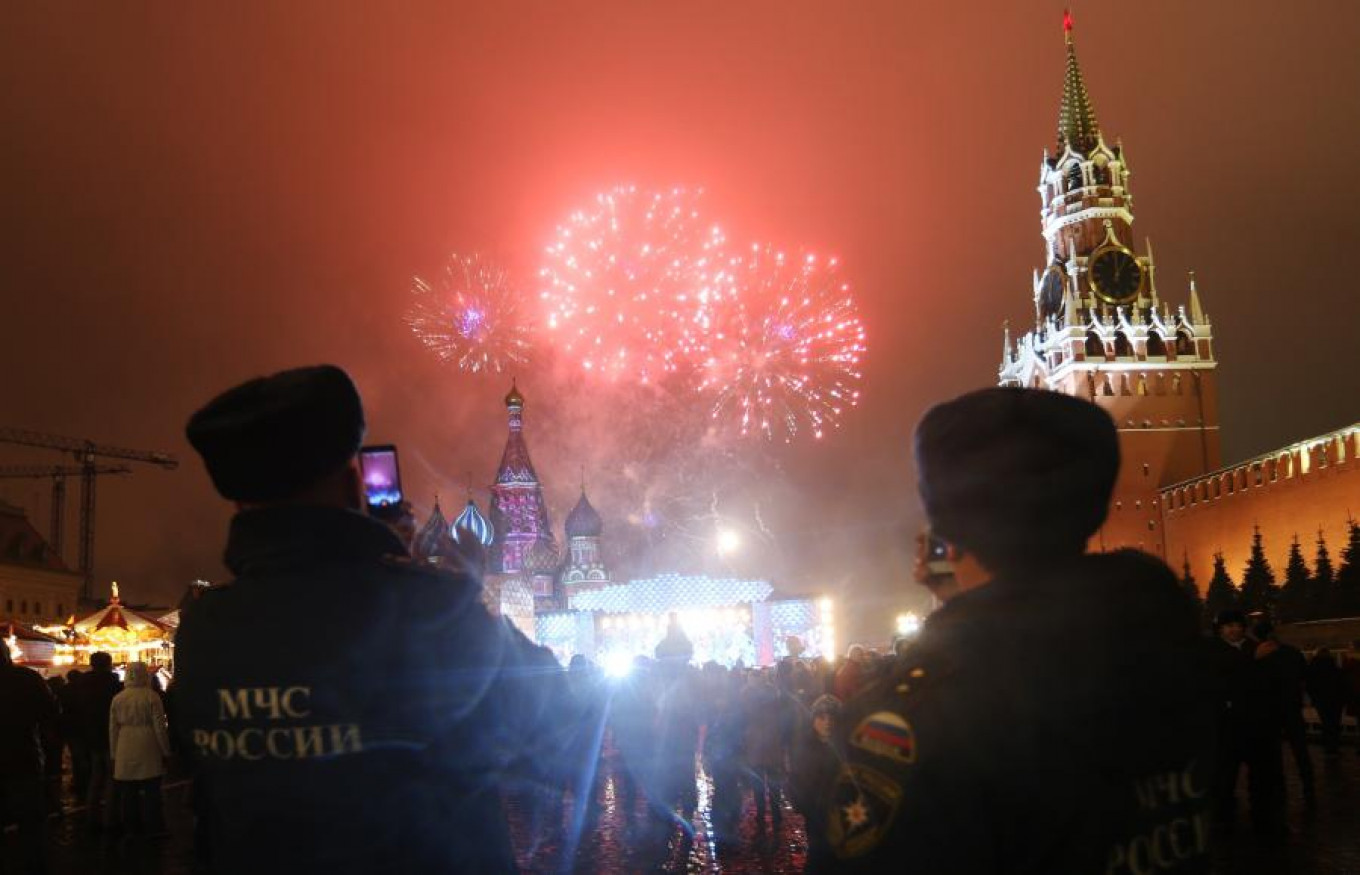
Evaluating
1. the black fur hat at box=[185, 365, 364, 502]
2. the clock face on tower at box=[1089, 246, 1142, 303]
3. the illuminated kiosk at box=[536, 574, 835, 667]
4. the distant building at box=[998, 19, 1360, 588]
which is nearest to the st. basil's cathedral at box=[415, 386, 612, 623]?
the illuminated kiosk at box=[536, 574, 835, 667]

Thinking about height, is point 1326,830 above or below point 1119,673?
below

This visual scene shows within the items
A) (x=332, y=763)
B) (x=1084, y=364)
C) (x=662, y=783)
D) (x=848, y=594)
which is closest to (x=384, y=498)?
(x=332, y=763)

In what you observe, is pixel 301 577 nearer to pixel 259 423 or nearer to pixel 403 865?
pixel 259 423

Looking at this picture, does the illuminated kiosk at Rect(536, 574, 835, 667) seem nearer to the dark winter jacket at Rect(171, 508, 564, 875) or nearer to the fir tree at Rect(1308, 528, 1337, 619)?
the fir tree at Rect(1308, 528, 1337, 619)

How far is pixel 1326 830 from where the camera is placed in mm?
9969

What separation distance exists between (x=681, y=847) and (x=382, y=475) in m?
7.28

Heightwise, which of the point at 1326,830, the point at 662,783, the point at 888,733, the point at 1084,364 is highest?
the point at 1084,364

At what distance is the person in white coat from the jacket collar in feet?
30.8

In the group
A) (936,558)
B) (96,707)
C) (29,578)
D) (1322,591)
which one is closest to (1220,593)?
(1322,591)

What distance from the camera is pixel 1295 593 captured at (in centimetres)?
4353

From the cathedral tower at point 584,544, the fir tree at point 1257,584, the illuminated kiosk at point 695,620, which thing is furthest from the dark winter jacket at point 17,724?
the cathedral tower at point 584,544

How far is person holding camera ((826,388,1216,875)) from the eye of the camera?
1.70 metres

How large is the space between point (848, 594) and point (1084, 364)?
21302mm

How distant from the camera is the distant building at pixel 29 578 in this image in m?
53.1
